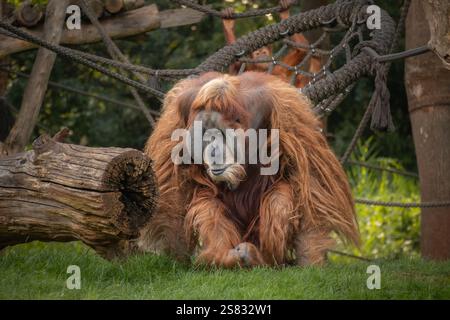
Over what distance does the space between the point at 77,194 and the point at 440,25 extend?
1.54 metres

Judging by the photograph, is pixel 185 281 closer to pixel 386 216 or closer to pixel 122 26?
pixel 122 26

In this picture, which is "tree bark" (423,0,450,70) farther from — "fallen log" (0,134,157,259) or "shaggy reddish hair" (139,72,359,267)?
"fallen log" (0,134,157,259)

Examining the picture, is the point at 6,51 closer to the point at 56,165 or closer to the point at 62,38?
the point at 62,38

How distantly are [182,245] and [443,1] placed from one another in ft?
5.48

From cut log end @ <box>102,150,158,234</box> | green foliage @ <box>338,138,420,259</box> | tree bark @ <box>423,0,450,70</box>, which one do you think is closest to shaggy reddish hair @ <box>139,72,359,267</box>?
cut log end @ <box>102,150,158,234</box>

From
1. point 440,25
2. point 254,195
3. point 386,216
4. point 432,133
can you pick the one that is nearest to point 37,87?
point 254,195

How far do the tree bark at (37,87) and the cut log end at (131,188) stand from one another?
1533mm

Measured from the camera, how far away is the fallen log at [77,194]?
340 cm

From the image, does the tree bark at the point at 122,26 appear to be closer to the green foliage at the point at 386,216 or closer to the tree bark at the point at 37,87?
the tree bark at the point at 37,87

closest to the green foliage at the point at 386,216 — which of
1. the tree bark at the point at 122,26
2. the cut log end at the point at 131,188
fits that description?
the tree bark at the point at 122,26

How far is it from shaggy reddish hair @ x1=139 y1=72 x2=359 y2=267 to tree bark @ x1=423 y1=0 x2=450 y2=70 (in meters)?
0.86

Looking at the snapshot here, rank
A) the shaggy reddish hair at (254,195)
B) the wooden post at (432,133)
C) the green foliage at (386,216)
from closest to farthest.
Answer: the shaggy reddish hair at (254,195) < the wooden post at (432,133) < the green foliage at (386,216)

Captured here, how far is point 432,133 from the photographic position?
557cm
